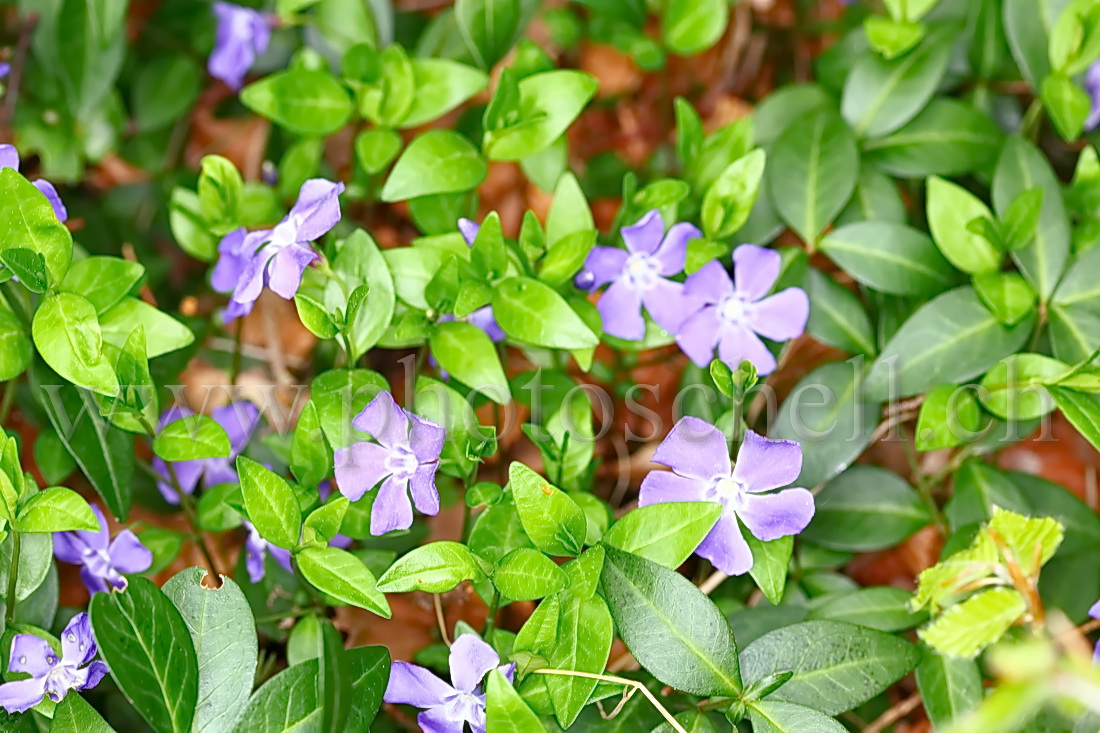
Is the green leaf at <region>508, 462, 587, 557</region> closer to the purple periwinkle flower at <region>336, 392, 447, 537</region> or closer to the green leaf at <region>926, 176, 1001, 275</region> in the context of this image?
the purple periwinkle flower at <region>336, 392, 447, 537</region>

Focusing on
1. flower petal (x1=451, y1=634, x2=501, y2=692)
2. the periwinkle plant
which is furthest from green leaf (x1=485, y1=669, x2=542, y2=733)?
flower petal (x1=451, y1=634, x2=501, y2=692)

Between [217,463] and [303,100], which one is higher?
[303,100]

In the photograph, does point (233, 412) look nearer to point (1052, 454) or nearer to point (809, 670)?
point (809, 670)

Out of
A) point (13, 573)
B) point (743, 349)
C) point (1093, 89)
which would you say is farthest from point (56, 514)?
point (1093, 89)

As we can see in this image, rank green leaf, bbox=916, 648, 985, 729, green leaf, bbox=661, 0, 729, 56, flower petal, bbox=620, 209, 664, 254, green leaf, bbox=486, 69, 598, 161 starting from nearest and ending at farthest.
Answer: green leaf, bbox=916, 648, 985, 729, flower petal, bbox=620, 209, 664, 254, green leaf, bbox=486, 69, 598, 161, green leaf, bbox=661, 0, 729, 56

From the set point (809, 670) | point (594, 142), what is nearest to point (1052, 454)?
point (809, 670)

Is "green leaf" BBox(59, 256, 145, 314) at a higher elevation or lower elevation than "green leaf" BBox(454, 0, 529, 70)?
lower

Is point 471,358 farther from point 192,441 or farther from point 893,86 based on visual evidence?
point 893,86
